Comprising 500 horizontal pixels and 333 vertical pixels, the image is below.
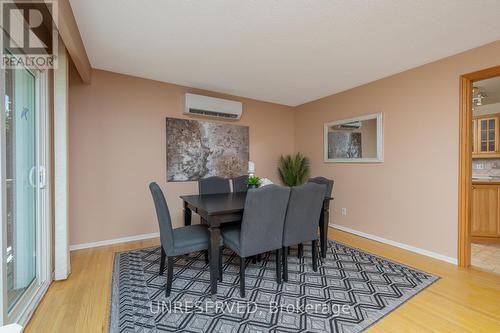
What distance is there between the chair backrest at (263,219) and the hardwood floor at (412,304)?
957mm

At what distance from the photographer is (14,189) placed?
1669 millimetres

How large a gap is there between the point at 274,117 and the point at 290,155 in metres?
0.87

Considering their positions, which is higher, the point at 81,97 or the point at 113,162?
the point at 81,97

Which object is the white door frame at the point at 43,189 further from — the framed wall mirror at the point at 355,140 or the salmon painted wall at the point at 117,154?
the framed wall mirror at the point at 355,140

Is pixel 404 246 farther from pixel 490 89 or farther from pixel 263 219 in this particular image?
pixel 490 89

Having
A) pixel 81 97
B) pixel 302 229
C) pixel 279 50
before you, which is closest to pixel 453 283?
pixel 302 229

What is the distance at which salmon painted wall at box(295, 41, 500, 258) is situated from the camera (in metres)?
2.59

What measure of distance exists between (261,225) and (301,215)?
46 cm

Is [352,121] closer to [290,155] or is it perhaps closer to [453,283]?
[290,155]

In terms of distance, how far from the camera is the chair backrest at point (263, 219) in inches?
74.2

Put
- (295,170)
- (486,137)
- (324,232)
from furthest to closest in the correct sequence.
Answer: (295,170), (486,137), (324,232)

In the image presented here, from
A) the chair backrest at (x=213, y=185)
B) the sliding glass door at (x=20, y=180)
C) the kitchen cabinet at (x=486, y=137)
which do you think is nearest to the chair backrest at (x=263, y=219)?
the chair backrest at (x=213, y=185)

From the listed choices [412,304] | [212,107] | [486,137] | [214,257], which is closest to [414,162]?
[412,304]

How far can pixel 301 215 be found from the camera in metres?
2.21
